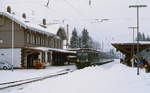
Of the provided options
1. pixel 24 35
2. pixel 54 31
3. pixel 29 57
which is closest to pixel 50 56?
pixel 54 31

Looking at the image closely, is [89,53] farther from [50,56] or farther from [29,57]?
[50,56]

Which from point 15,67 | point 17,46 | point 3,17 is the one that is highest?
point 3,17

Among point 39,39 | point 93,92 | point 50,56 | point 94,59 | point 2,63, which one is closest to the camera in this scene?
point 93,92

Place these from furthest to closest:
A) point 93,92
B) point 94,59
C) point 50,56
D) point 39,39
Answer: point 50,56 < point 39,39 < point 94,59 < point 93,92

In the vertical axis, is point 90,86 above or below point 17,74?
above

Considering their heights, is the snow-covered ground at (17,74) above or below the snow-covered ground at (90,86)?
below

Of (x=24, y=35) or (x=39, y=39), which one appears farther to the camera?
(x=39, y=39)

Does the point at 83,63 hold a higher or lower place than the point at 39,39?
lower

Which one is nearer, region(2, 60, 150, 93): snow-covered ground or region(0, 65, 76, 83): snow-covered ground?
region(2, 60, 150, 93): snow-covered ground

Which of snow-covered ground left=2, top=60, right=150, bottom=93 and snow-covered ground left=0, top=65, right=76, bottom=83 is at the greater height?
snow-covered ground left=2, top=60, right=150, bottom=93

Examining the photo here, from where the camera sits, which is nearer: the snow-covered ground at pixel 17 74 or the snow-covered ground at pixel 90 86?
the snow-covered ground at pixel 90 86

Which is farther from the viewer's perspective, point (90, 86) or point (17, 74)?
point (17, 74)

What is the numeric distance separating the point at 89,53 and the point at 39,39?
11.1 meters

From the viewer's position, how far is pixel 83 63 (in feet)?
134
